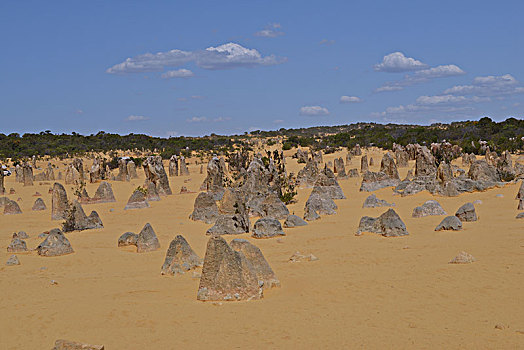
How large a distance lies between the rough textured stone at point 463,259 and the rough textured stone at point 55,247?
745cm

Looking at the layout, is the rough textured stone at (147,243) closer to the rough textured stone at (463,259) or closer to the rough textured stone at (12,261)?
the rough textured stone at (12,261)

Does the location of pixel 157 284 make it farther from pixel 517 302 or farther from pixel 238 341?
pixel 517 302

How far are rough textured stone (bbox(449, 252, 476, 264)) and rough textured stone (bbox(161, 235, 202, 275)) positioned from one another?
412 centimetres

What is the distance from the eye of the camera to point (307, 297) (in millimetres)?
7113

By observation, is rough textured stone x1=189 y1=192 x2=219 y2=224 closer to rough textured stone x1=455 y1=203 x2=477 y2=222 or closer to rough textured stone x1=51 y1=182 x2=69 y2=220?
rough textured stone x1=51 y1=182 x2=69 y2=220

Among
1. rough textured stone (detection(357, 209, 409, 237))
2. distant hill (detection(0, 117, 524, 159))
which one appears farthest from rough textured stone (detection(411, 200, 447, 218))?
distant hill (detection(0, 117, 524, 159))

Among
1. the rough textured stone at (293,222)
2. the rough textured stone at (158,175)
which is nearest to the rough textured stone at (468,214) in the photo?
the rough textured stone at (293,222)

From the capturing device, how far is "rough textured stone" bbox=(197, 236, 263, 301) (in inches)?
274

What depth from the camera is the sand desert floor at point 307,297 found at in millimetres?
5676

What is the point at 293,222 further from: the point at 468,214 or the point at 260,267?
the point at 260,267

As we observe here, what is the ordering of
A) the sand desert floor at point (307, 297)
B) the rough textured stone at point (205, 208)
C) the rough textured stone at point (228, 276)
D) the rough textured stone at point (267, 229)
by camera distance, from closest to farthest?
the sand desert floor at point (307, 297) → the rough textured stone at point (228, 276) → the rough textured stone at point (267, 229) → the rough textured stone at point (205, 208)

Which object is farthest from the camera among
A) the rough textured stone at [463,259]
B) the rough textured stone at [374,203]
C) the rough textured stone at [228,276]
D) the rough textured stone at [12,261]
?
the rough textured stone at [374,203]

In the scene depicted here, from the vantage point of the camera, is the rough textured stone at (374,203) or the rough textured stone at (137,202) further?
the rough textured stone at (137,202)

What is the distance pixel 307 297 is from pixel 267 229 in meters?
5.15
